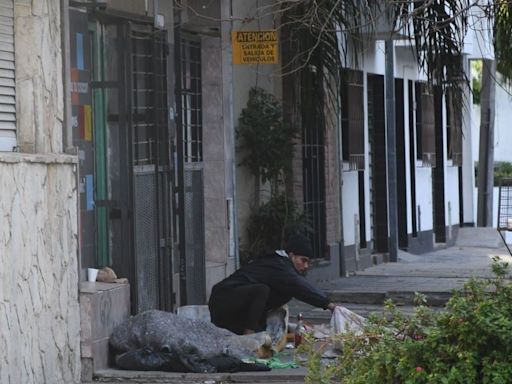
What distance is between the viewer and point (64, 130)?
10.2 metres

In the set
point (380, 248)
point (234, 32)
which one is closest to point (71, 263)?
point (234, 32)

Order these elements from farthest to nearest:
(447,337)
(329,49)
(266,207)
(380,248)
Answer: (380,248) → (266,207) → (329,49) → (447,337)

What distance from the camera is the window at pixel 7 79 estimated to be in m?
9.68

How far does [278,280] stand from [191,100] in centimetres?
328

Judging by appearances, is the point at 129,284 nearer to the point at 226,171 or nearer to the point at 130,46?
the point at 130,46

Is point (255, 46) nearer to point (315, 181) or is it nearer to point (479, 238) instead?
point (315, 181)

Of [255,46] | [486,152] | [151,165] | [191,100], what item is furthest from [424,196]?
[151,165]

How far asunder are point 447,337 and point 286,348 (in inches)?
213

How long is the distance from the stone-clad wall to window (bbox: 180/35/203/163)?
3648mm

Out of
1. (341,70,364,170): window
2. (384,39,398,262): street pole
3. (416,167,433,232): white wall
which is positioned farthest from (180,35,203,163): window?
(416,167,433,232): white wall

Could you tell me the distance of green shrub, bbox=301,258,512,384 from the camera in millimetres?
5840

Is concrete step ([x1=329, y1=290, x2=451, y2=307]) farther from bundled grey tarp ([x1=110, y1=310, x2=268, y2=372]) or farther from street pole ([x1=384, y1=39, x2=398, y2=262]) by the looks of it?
street pole ([x1=384, y1=39, x2=398, y2=262])

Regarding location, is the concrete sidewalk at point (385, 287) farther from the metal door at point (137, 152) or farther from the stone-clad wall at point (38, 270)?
the metal door at point (137, 152)

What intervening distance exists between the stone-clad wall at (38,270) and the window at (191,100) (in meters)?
3.65
